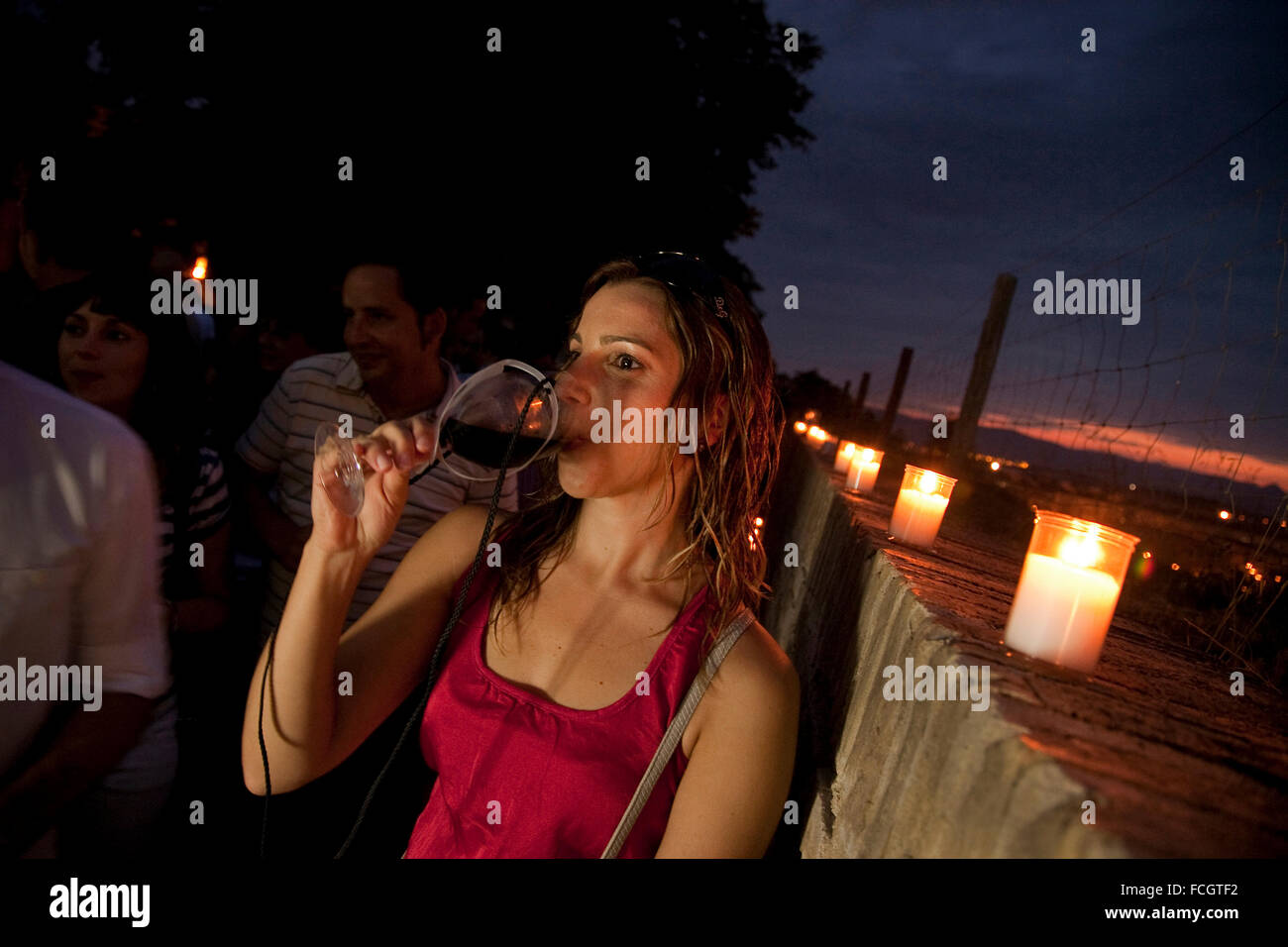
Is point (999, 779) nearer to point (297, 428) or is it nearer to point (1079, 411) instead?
point (297, 428)

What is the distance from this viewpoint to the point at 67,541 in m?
1.47

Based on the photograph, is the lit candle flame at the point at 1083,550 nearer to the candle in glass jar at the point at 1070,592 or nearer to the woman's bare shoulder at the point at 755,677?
the candle in glass jar at the point at 1070,592

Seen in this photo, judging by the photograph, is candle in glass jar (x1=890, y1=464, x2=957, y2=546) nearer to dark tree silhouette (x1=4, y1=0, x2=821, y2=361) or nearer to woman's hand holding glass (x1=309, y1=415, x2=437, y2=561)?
woman's hand holding glass (x1=309, y1=415, x2=437, y2=561)

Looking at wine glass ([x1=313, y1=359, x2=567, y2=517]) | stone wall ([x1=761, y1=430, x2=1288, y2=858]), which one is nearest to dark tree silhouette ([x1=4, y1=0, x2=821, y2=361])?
wine glass ([x1=313, y1=359, x2=567, y2=517])

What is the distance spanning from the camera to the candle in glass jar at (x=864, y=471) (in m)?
3.79

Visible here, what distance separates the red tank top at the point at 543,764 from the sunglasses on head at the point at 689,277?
0.80m

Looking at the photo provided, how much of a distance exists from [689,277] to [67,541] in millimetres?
1501

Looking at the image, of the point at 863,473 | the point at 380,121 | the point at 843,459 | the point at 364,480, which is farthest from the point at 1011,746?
the point at 380,121

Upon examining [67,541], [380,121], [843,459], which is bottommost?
[843,459]

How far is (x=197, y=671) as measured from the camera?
2.92m

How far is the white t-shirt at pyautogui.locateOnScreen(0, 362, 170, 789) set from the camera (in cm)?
142

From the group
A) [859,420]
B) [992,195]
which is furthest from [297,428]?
[859,420]

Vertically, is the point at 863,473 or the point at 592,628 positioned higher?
the point at 863,473

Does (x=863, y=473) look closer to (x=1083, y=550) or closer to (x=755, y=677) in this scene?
(x=755, y=677)
